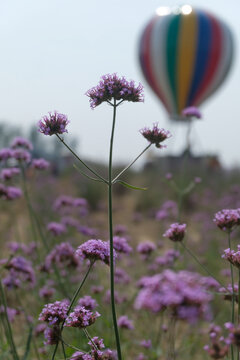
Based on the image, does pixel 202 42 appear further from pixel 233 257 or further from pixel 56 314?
pixel 56 314

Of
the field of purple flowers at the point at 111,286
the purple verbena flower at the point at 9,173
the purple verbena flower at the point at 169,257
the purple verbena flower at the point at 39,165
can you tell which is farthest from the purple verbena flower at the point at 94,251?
the purple verbena flower at the point at 39,165

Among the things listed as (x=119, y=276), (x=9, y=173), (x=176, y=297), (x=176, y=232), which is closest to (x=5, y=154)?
(x=9, y=173)

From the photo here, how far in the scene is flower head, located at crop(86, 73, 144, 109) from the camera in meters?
1.88

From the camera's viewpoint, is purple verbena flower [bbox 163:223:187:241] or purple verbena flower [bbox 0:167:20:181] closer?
purple verbena flower [bbox 163:223:187:241]

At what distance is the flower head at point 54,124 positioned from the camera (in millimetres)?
1882

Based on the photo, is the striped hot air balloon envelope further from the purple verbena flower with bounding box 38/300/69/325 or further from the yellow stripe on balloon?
the purple verbena flower with bounding box 38/300/69/325

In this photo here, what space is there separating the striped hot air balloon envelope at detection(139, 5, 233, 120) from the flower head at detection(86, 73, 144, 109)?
48.1ft

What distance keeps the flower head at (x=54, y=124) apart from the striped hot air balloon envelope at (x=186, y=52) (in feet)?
48.6

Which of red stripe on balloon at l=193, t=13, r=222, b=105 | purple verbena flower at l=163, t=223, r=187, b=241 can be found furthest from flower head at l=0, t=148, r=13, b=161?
red stripe on balloon at l=193, t=13, r=222, b=105

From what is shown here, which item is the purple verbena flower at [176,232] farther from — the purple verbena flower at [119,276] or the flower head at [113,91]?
the purple verbena flower at [119,276]

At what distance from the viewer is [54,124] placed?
6.19 ft

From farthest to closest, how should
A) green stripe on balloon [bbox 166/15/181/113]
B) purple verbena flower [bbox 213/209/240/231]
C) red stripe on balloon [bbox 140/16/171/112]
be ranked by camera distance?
red stripe on balloon [bbox 140/16/171/112], green stripe on balloon [bbox 166/15/181/113], purple verbena flower [bbox 213/209/240/231]

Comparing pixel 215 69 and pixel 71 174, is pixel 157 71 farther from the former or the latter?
pixel 71 174

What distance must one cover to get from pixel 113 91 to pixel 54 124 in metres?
0.32
